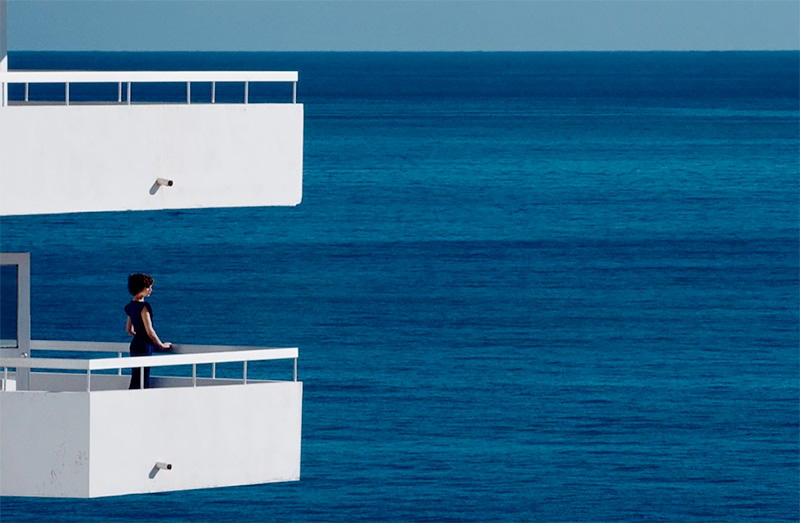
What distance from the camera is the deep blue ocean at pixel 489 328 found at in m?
75.9

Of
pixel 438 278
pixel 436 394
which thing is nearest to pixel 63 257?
pixel 438 278

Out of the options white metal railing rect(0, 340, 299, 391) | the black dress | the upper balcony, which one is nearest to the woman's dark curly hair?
the black dress

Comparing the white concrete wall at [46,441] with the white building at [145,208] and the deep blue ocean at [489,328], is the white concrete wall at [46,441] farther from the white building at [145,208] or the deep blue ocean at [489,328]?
the deep blue ocean at [489,328]

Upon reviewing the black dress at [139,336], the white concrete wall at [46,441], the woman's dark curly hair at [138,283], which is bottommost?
the white concrete wall at [46,441]

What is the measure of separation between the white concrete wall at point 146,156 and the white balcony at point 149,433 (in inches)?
48.8

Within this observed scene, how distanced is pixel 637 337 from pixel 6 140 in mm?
80906

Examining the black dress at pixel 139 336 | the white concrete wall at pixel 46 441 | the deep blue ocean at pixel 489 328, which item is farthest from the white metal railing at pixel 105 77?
the deep blue ocean at pixel 489 328

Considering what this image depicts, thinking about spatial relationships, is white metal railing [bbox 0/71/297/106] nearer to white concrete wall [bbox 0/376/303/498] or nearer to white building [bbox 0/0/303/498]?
white building [bbox 0/0/303/498]

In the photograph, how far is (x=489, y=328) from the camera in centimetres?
9500

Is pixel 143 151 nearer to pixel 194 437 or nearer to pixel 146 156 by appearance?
pixel 146 156

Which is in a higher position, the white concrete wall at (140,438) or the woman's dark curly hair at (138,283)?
the woman's dark curly hair at (138,283)

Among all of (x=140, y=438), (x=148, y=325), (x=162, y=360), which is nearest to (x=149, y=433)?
(x=140, y=438)

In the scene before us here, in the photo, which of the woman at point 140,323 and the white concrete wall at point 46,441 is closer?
the white concrete wall at point 46,441

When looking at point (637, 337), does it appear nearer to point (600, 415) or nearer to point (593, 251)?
point (600, 415)
